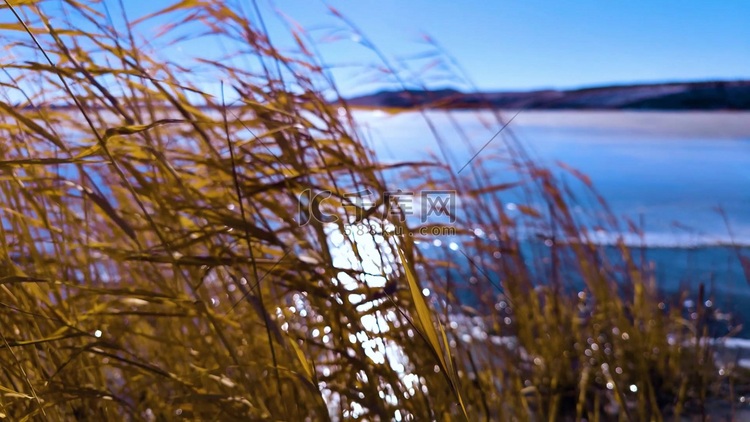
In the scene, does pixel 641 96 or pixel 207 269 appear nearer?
pixel 207 269

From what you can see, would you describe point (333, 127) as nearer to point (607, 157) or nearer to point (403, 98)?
point (403, 98)

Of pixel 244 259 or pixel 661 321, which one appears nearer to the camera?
pixel 244 259

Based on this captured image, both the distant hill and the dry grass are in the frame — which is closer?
the dry grass

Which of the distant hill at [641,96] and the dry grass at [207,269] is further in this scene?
the distant hill at [641,96]

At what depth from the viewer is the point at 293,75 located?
65 centimetres

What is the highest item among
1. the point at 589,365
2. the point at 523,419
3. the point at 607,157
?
the point at 523,419

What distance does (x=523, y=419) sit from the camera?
78cm

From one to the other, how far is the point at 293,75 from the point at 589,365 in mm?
754

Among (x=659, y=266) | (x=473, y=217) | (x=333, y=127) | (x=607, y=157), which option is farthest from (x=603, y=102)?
(x=607, y=157)

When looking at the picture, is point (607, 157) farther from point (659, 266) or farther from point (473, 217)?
point (473, 217)

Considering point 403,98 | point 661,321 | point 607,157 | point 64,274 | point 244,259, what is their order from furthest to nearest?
point 607,157, point 661,321, point 403,98, point 64,274, point 244,259

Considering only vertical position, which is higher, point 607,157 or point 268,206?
point 268,206

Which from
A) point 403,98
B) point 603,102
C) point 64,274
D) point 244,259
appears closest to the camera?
point 244,259

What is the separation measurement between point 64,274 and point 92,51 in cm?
23
